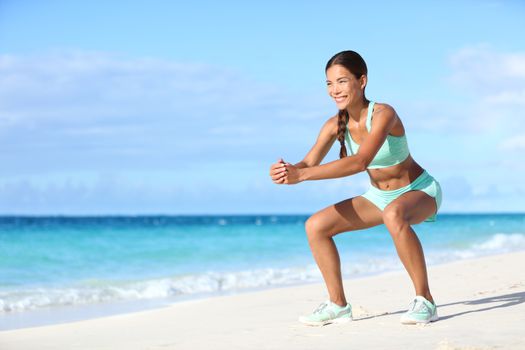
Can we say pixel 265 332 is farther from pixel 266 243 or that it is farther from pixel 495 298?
pixel 266 243

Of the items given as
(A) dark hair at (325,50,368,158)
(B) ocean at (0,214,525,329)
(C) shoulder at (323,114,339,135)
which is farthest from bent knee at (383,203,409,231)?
(B) ocean at (0,214,525,329)

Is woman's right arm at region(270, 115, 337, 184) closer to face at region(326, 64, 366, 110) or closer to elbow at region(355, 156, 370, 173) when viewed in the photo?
face at region(326, 64, 366, 110)

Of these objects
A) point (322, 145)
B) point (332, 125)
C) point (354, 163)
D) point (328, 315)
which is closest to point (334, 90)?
point (332, 125)

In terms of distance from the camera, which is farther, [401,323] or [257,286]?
[257,286]

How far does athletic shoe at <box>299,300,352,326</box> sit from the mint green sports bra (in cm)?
90

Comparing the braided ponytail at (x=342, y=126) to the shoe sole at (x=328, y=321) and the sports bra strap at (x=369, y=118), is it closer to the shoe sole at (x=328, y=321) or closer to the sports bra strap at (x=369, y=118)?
the sports bra strap at (x=369, y=118)

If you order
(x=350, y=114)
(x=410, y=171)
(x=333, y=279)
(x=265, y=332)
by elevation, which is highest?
(x=350, y=114)

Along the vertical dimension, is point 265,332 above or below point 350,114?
below

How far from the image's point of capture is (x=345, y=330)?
4.45 meters

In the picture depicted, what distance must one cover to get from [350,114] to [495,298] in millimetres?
1884

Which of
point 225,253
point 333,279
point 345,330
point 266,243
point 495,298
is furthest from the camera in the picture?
point 266,243

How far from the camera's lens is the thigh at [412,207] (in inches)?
174

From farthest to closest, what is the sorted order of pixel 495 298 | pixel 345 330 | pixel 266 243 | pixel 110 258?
pixel 266 243
pixel 110 258
pixel 495 298
pixel 345 330

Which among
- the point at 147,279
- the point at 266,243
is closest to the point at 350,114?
the point at 147,279
